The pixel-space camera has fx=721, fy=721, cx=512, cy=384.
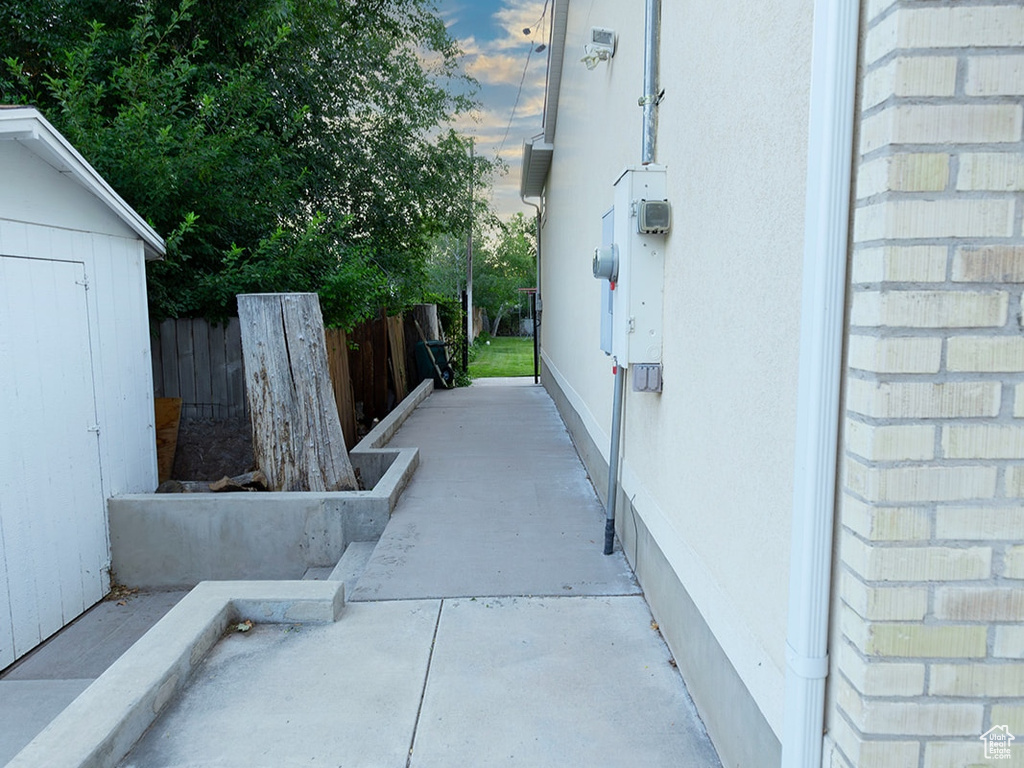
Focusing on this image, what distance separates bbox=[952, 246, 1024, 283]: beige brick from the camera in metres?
1.38

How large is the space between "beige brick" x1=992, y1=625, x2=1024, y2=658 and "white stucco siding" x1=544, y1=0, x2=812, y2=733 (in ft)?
1.50

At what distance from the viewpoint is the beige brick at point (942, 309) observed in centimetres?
138

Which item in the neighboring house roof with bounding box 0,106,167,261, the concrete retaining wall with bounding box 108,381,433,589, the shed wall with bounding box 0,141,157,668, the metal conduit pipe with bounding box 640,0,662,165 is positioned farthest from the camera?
the concrete retaining wall with bounding box 108,381,433,589

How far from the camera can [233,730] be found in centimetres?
261

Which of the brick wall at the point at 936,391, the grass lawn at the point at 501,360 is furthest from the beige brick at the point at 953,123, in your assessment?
the grass lawn at the point at 501,360

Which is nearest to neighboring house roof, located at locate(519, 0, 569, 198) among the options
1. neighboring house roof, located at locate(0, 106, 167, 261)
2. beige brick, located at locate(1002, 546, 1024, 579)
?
neighboring house roof, located at locate(0, 106, 167, 261)

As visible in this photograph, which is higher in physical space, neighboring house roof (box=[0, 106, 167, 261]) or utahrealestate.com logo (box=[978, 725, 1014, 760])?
neighboring house roof (box=[0, 106, 167, 261])

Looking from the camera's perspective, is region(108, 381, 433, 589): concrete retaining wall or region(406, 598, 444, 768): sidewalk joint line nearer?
region(406, 598, 444, 768): sidewalk joint line

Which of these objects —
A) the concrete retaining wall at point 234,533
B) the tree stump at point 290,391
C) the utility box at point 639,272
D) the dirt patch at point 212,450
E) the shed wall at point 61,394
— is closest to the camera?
the utility box at point 639,272

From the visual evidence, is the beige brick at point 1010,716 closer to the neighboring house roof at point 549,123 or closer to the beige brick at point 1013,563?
the beige brick at point 1013,563

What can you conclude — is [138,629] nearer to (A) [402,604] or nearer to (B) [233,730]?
(A) [402,604]

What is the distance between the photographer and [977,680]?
1.47m

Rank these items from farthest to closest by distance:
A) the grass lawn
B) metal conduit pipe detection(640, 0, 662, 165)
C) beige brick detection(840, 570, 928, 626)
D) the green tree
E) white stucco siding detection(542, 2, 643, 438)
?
the green tree
the grass lawn
white stucco siding detection(542, 2, 643, 438)
metal conduit pipe detection(640, 0, 662, 165)
beige brick detection(840, 570, 928, 626)

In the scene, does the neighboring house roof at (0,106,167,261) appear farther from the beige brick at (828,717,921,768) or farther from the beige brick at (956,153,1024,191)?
the beige brick at (828,717,921,768)
